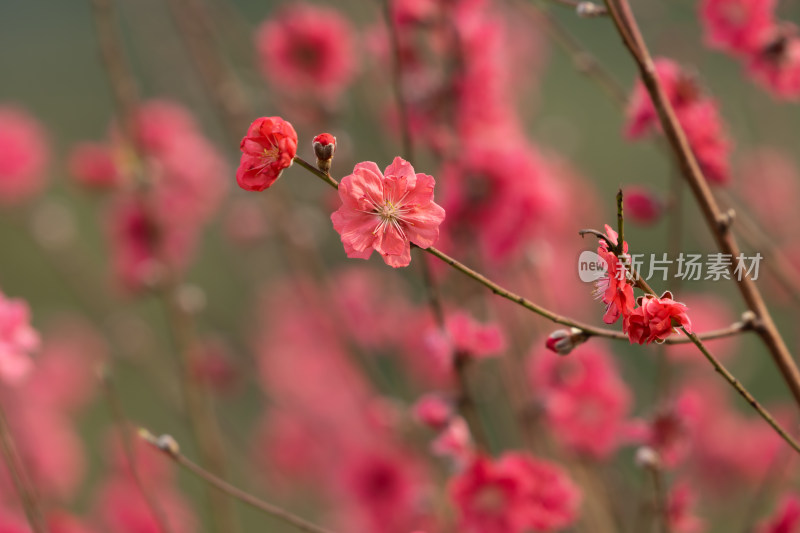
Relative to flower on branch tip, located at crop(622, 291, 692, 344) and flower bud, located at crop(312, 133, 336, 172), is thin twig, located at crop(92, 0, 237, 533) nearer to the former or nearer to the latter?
flower bud, located at crop(312, 133, 336, 172)

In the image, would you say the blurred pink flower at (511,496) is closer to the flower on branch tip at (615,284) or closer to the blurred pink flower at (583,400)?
the blurred pink flower at (583,400)

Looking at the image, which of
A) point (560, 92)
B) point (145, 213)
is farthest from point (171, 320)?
point (560, 92)

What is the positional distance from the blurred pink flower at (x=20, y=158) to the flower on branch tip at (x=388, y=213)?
1490 millimetres

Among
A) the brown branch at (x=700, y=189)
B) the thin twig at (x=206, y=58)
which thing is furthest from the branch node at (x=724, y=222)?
the thin twig at (x=206, y=58)

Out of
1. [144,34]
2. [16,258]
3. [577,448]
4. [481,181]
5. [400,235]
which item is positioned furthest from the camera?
[16,258]

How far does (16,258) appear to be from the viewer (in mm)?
4297

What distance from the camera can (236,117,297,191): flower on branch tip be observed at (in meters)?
0.53

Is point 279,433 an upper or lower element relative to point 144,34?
lower

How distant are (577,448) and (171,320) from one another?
0.60 metres

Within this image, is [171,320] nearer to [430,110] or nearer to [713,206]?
[430,110]

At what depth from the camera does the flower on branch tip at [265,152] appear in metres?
0.53

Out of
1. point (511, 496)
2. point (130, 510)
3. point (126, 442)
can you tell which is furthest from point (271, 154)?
point (130, 510)

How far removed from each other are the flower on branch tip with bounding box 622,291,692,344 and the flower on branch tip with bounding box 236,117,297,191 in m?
0.26

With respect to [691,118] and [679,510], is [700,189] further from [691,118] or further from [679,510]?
[679,510]
